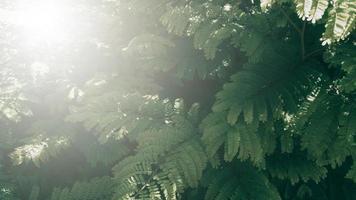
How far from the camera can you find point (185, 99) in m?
3.17

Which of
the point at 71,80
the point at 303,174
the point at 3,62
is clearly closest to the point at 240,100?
the point at 303,174

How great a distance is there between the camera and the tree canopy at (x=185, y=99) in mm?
1930

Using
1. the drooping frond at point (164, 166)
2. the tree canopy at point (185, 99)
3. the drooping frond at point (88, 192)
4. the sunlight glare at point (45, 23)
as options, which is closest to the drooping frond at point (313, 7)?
the tree canopy at point (185, 99)

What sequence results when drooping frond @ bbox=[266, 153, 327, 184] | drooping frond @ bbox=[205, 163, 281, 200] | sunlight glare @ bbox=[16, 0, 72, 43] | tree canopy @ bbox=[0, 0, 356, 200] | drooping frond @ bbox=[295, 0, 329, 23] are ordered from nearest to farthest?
drooping frond @ bbox=[295, 0, 329, 23], tree canopy @ bbox=[0, 0, 356, 200], drooping frond @ bbox=[205, 163, 281, 200], drooping frond @ bbox=[266, 153, 327, 184], sunlight glare @ bbox=[16, 0, 72, 43]

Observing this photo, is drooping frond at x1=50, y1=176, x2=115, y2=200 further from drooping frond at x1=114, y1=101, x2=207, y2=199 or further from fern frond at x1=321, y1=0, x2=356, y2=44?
fern frond at x1=321, y1=0, x2=356, y2=44

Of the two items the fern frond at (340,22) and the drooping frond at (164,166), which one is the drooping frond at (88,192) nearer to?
the drooping frond at (164,166)

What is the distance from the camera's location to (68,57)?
3324 mm

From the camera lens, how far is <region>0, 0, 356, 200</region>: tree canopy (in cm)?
193

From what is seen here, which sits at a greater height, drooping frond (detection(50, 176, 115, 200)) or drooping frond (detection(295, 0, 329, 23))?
drooping frond (detection(295, 0, 329, 23))

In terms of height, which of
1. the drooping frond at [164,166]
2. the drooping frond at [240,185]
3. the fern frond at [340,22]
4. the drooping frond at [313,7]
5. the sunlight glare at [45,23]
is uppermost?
the sunlight glare at [45,23]

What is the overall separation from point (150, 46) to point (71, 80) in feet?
2.87

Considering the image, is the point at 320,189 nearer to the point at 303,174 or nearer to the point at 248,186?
the point at 303,174

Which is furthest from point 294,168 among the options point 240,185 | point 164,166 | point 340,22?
point 340,22

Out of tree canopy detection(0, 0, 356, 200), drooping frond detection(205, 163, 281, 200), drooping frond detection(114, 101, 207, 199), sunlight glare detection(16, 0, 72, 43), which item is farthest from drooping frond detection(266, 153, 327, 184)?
sunlight glare detection(16, 0, 72, 43)
